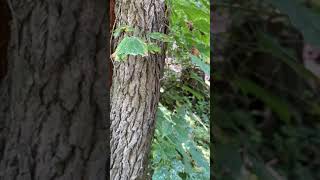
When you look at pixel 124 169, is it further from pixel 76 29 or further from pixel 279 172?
pixel 279 172

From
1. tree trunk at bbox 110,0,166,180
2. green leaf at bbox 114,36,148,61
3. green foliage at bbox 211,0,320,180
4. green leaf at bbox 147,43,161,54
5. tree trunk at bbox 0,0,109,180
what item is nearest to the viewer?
green foliage at bbox 211,0,320,180

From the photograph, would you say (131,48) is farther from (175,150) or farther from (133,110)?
(175,150)

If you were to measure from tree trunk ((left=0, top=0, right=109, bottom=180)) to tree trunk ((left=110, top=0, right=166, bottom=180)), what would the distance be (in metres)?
1.61

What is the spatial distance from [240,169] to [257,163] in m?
0.04

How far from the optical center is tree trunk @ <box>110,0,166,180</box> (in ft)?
9.61

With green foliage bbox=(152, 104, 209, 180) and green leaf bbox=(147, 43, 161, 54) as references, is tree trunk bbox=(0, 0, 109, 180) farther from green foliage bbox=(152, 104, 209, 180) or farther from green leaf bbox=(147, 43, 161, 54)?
green foliage bbox=(152, 104, 209, 180)

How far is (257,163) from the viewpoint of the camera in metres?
0.52

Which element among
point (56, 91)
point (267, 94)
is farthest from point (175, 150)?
point (267, 94)

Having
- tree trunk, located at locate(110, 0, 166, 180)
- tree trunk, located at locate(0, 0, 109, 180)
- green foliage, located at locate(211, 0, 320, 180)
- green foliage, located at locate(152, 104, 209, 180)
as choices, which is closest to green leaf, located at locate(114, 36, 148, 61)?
tree trunk, located at locate(110, 0, 166, 180)

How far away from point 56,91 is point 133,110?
1692mm

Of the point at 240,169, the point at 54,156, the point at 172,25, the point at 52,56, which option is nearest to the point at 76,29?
the point at 52,56

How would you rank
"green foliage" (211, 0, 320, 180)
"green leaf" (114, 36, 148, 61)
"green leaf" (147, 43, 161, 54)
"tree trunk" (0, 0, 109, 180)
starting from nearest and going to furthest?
"green foliage" (211, 0, 320, 180) < "tree trunk" (0, 0, 109, 180) < "green leaf" (114, 36, 148, 61) < "green leaf" (147, 43, 161, 54)

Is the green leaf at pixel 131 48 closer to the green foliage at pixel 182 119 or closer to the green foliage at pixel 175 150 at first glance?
Answer: the green foliage at pixel 182 119

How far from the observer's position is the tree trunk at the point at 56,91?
1.25 m
